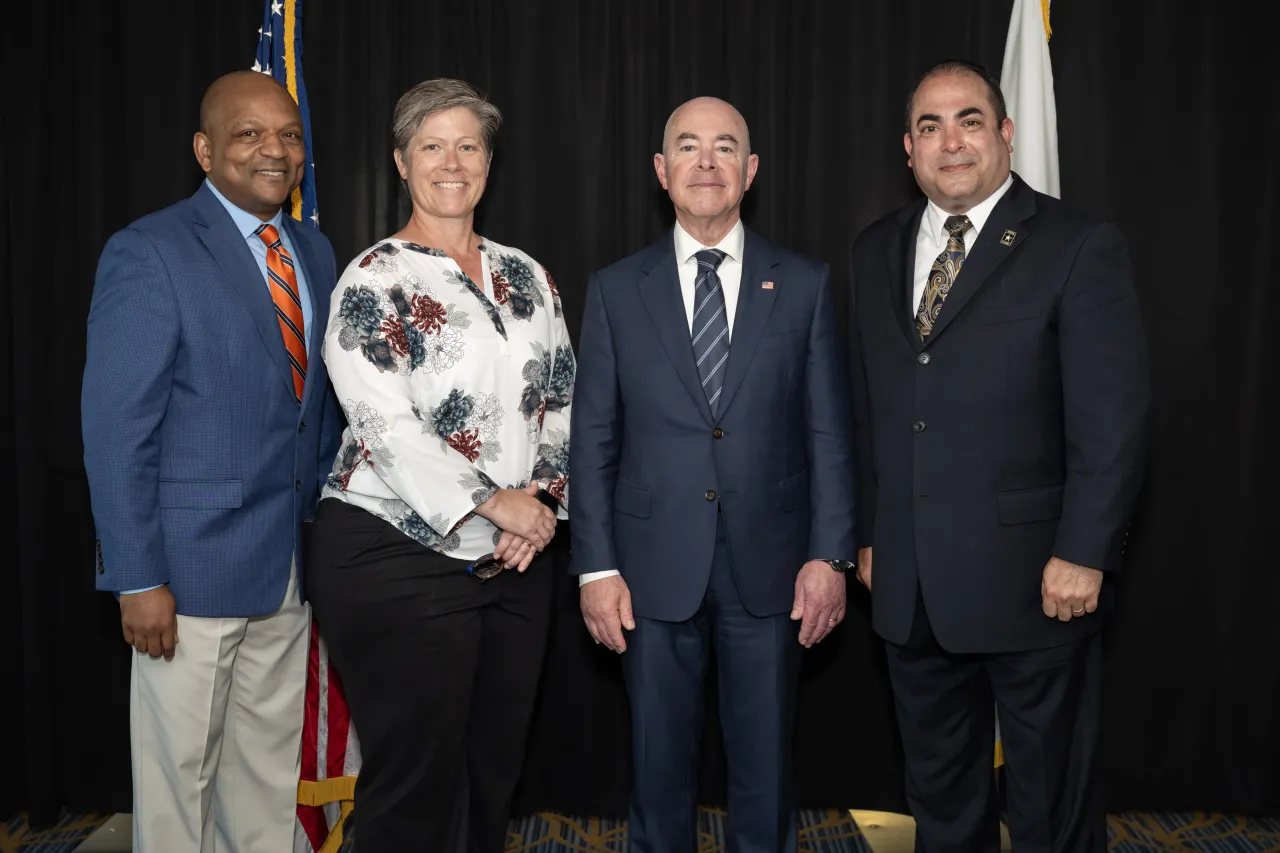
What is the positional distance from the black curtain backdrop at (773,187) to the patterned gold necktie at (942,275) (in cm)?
88

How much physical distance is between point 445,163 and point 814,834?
225cm

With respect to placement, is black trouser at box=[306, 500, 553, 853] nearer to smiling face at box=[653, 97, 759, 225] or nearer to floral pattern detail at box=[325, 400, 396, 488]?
floral pattern detail at box=[325, 400, 396, 488]

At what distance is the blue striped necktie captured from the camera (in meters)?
2.11

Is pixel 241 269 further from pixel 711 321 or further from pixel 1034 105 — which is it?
pixel 1034 105

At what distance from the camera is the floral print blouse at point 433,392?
6.27ft

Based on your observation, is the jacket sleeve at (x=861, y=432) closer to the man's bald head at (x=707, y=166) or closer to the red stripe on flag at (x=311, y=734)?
the man's bald head at (x=707, y=166)

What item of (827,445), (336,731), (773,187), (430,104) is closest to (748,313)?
(827,445)

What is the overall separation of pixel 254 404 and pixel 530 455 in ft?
2.03

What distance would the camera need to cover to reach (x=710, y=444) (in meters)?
2.07

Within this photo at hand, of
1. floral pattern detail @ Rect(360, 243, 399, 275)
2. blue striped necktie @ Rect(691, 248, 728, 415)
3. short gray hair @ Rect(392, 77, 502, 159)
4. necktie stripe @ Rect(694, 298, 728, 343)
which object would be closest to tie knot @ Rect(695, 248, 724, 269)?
blue striped necktie @ Rect(691, 248, 728, 415)

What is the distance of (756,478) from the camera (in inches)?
82.0

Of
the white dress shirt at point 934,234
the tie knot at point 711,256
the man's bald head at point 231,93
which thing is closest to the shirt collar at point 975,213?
the white dress shirt at point 934,234

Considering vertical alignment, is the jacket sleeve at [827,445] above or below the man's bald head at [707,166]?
below

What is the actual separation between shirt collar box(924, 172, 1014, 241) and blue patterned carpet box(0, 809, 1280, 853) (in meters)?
1.85
